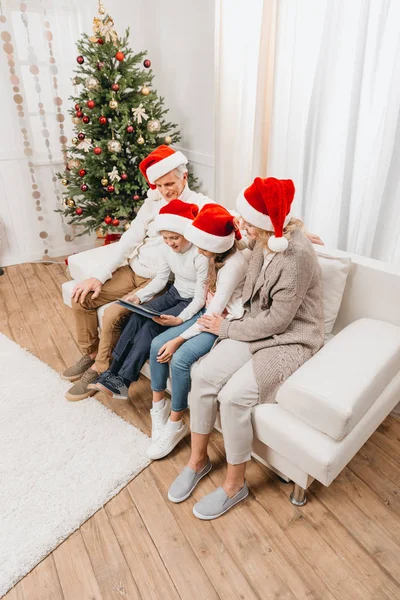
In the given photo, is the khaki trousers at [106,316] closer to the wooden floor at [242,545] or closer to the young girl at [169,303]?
the young girl at [169,303]

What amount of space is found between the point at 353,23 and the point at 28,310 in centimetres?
268

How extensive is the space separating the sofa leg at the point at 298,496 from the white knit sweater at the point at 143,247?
1.27m

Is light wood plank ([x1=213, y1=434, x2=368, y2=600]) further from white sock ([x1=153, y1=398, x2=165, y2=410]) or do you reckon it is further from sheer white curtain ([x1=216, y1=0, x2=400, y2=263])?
sheer white curtain ([x1=216, y1=0, x2=400, y2=263])

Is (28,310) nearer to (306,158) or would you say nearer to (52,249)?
(52,249)

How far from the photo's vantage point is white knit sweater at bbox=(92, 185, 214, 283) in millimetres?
2252

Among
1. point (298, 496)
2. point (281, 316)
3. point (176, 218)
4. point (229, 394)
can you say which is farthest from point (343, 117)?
point (298, 496)

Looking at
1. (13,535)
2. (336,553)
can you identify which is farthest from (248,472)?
(13,535)

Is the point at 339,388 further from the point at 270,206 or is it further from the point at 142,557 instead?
the point at 142,557

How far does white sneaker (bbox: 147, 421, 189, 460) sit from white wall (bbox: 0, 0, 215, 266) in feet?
6.39

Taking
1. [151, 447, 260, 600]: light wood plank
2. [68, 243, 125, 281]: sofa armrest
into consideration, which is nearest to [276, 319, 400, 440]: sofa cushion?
[151, 447, 260, 600]: light wood plank

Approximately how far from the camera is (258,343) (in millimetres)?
1674

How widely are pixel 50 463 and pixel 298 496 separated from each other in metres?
1.08

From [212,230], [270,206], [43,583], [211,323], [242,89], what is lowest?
[43,583]

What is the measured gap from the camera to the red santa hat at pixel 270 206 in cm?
151
